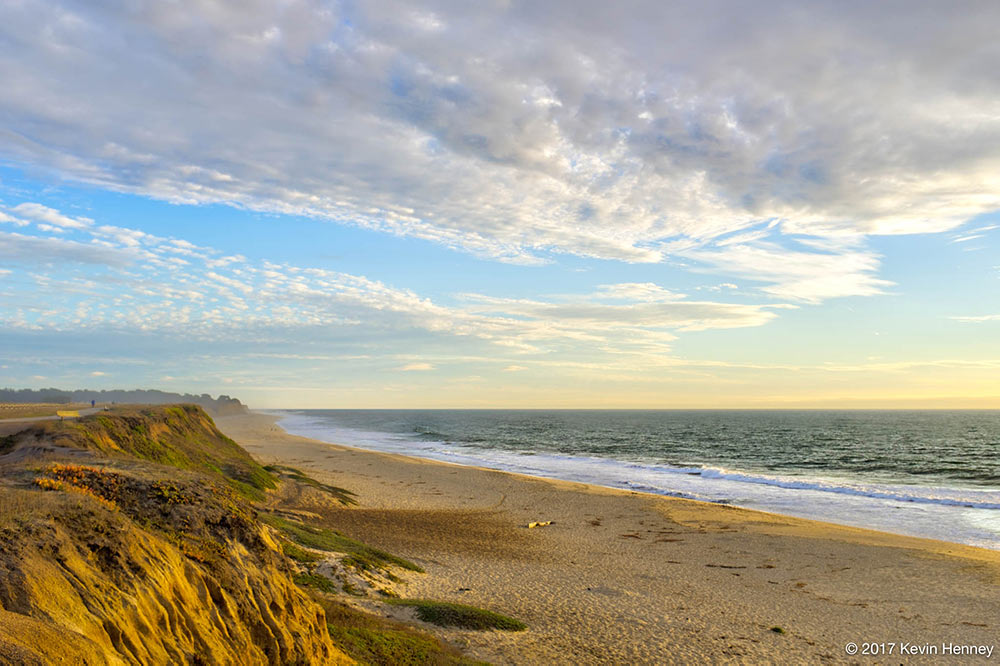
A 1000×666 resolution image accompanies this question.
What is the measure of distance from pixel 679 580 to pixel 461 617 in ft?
25.6

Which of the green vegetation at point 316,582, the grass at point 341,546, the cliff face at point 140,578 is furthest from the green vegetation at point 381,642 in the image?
the grass at point 341,546

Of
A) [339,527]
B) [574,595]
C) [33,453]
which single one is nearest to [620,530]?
[574,595]

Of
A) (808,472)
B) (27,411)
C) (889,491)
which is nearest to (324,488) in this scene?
(889,491)

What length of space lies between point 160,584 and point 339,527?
15231mm

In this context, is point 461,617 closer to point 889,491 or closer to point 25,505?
point 25,505

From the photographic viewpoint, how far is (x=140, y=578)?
19.5ft

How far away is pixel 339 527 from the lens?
2058 cm

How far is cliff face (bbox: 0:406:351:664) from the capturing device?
4734mm

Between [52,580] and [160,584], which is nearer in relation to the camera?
[52,580]

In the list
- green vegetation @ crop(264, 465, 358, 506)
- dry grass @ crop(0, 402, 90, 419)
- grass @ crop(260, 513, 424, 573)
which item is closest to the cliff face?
grass @ crop(260, 513, 424, 573)

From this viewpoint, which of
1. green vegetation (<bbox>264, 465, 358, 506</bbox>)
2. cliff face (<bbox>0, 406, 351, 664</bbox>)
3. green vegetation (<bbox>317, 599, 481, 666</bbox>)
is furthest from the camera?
green vegetation (<bbox>264, 465, 358, 506</bbox>)

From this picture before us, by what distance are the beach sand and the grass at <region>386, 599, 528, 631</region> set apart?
1.08 ft

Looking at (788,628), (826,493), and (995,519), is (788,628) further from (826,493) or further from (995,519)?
(826,493)

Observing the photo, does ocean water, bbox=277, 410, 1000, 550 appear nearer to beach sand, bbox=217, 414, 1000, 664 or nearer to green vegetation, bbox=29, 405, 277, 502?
beach sand, bbox=217, 414, 1000, 664
